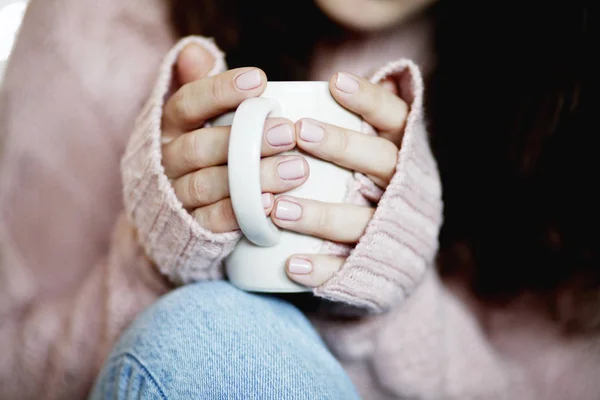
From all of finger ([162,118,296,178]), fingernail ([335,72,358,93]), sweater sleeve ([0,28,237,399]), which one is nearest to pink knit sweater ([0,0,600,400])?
sweater sleeve ([0,28,237,399])

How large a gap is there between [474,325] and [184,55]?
481 mm

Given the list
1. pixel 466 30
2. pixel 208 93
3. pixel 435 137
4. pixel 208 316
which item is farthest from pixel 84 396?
pixel 466 30

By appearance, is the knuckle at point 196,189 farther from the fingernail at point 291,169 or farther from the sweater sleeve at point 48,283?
the sweater sleeve at point 48,283

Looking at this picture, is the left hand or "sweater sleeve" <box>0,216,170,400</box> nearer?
the left hand

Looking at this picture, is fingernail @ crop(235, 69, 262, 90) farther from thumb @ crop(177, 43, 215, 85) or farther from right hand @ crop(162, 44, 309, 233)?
thumb @ crop(177, 43, 215, 85)

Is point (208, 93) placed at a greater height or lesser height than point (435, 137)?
greater

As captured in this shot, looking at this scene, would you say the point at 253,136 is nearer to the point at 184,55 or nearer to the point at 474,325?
the point at 184,55

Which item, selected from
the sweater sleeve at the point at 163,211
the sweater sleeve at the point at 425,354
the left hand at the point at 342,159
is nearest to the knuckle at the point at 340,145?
the left hand at the point at 342,159

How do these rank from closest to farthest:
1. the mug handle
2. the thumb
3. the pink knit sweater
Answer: the mug handle < the thumb < the pink knit sweater

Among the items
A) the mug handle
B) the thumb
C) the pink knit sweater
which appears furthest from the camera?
the pink knit sweater

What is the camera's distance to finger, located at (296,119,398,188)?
364 mm

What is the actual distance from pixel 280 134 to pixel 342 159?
0.06m

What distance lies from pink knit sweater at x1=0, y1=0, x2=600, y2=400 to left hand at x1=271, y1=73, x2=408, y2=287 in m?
0.13

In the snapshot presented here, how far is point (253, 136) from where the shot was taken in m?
0.32
